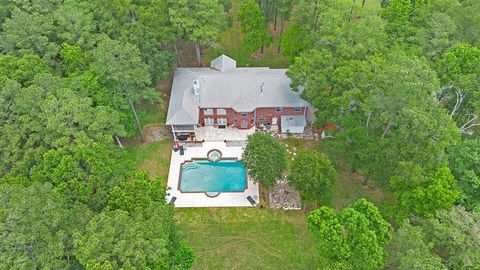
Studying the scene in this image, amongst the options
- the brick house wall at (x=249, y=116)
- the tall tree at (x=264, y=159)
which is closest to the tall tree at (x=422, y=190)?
the tall tree at (x=264, y=159)

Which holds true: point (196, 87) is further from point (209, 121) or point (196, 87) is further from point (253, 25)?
point (253, 25)

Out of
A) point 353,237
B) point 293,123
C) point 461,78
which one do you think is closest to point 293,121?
point 293,123

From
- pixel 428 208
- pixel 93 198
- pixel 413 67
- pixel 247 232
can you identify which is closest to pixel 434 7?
pixel 413 67

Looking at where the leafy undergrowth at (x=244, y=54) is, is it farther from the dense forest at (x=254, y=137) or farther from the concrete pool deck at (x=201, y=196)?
the concrete pool deck at (x=201, y=196)

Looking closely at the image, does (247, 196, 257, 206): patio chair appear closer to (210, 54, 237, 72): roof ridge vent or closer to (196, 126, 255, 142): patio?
(196, 126, 255, 142): patio

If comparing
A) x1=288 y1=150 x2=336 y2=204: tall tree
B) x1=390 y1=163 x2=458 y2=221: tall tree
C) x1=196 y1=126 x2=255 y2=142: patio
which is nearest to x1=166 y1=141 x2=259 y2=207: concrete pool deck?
x1=196 y1=126 x2=255 y2=142: patio

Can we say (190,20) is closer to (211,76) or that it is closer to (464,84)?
(211,76)

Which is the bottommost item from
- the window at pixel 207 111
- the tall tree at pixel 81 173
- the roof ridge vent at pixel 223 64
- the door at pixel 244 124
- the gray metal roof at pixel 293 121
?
the door at pixel 244 124
